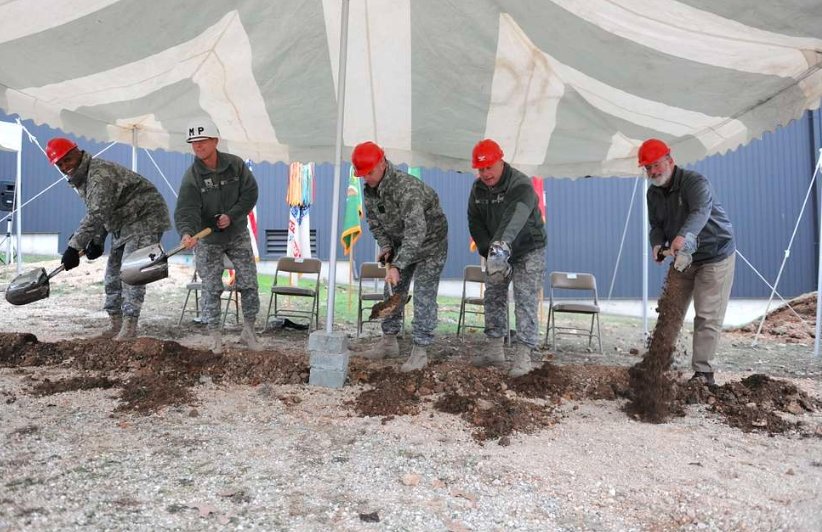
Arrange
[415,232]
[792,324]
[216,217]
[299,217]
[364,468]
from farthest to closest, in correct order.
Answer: [299,217] → [792,324] → [216,217] → [415,232] → [364,468]

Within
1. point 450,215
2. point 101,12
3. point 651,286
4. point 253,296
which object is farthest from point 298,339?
point 651,286

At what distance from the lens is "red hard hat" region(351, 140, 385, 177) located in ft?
11.6

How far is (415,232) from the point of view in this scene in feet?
11.8

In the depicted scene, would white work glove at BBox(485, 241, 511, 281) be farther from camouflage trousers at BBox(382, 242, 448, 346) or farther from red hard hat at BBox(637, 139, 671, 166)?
red hard hat at BBox(637, 139, 671, 166)

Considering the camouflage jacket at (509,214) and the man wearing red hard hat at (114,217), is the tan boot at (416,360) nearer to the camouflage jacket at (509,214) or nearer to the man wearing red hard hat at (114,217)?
the camouflage jacket at (509,214)

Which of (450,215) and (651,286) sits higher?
(450,215)

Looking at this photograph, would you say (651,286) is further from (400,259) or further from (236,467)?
(236,467)

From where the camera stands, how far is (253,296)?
438 cm

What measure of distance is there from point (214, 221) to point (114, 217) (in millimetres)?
888

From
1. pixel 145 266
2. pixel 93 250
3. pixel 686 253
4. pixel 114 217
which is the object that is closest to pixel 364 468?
pixel 686 253

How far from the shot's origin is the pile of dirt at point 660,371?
120 inches

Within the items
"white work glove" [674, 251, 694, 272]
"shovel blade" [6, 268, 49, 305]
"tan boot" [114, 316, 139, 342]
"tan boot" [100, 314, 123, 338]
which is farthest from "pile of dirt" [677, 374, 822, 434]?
"shovel blade" [6, 268, 49, 305]

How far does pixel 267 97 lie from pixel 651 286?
343 inches

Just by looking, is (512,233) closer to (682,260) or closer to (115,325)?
(682,260)
